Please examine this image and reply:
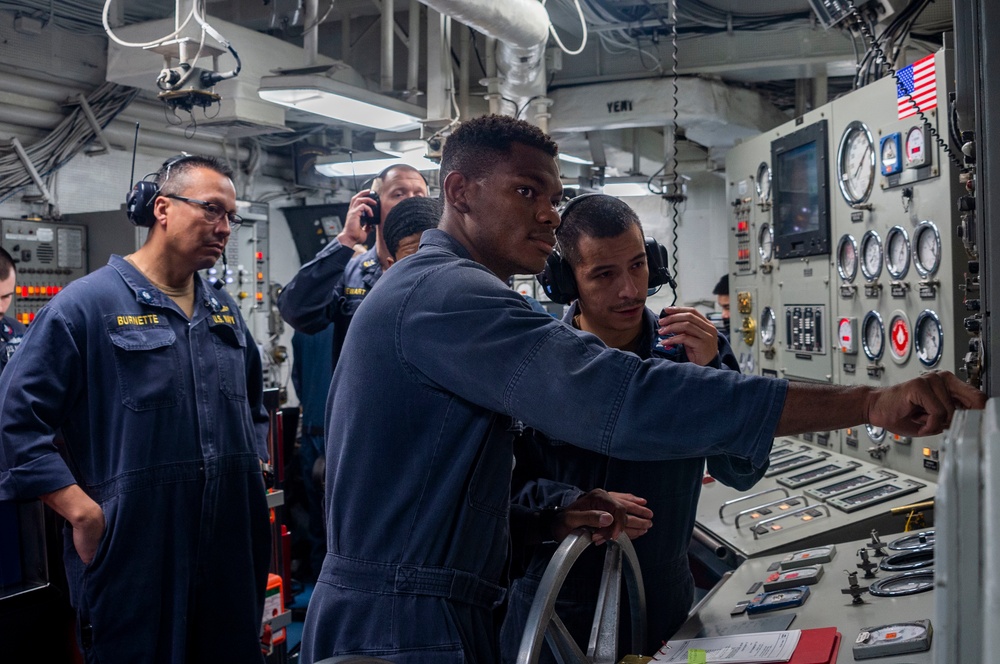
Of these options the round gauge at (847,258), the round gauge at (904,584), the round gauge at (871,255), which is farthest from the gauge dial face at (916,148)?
the round gauge at (904,584)

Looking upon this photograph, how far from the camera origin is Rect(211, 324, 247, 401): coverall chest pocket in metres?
2.54

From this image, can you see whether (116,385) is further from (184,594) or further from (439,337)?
(439,337)

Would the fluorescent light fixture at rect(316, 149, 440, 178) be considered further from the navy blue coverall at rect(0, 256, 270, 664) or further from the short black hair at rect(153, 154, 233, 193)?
the navy blue coverall at rect(0, 256, 270, 664)

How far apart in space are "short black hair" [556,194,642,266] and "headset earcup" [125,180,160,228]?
125 cm

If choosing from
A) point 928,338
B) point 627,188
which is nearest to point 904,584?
point 928,338

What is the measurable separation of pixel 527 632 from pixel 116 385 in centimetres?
153

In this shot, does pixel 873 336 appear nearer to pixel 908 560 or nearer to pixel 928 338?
pixel 928 338

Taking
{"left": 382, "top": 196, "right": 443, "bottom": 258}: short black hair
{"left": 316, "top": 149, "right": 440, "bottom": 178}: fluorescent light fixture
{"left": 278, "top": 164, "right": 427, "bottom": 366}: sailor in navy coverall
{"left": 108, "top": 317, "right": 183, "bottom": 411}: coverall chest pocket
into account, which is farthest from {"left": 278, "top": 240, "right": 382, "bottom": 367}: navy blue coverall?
{"left": 316, "top": 149, "right": 440, "bottom": 178}: fluorescent light fixture

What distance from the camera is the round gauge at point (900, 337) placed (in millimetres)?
3092

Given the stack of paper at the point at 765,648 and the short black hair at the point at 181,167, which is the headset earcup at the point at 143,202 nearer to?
the short black hair at the point at 181,167

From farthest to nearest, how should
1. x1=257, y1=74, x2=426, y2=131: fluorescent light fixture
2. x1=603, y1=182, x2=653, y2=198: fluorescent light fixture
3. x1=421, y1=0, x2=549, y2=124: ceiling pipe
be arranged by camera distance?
x1=603, y1=182, x2=653, y2=198: fluorescent light fixture, x1=257, y1=74, x2=426, y2=131: fluorescent light fixture, x1=421, y1=0, x2=549, y2=124: ceiling pipe

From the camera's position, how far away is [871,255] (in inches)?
132

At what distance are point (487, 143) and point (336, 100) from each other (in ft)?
9.05

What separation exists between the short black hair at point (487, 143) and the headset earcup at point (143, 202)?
1.32 metres
